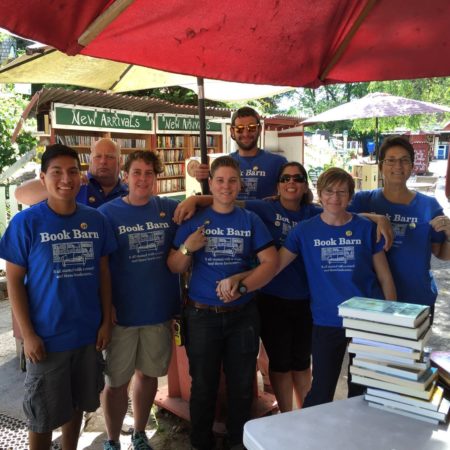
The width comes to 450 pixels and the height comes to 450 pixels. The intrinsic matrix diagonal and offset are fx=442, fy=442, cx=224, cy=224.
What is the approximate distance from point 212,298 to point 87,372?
0.80 meters

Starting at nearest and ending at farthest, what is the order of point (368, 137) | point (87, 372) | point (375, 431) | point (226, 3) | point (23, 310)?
point (375, 431) → point (226, 3) → point (23, 310) → point (87, 372) → point (368, 137)

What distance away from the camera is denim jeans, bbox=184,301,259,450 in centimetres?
260

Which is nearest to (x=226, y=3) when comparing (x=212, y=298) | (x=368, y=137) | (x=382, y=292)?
(x=212, y=298)

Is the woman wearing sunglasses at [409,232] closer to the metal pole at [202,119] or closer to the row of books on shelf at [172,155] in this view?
the metal pole at [202,119]

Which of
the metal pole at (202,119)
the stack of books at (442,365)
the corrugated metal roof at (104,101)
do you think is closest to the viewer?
the stack of books at (442,365)

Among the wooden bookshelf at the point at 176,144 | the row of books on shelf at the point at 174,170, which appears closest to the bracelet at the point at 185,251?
the wooden bookshelf at the point at 176,144

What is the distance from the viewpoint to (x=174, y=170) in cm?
1220

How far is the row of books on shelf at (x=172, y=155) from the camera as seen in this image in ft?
38.7

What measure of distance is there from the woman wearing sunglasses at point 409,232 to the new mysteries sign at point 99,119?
6.99 m

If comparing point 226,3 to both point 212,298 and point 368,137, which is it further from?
point 368,137

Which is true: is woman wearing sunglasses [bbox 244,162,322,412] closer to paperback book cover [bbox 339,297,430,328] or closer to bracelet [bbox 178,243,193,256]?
bracelet [bbox 178,243,193,256]

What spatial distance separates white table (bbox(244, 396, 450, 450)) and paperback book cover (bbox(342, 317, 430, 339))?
0.93 feet

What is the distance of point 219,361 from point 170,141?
9.77m

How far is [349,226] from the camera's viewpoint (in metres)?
2.49
